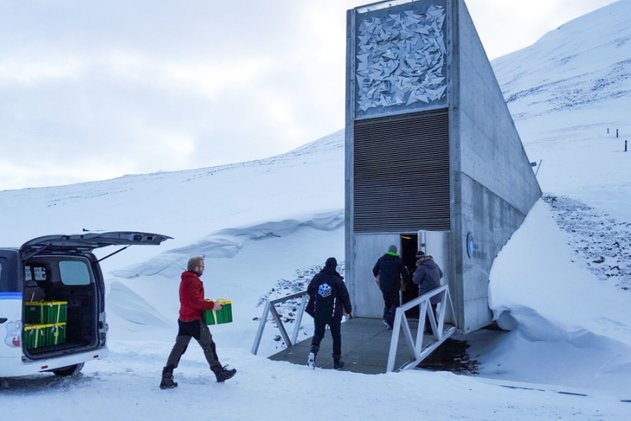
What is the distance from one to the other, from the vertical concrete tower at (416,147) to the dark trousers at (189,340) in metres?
5.10

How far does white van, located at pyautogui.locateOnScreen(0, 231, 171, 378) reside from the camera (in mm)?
5398

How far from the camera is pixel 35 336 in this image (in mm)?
5875

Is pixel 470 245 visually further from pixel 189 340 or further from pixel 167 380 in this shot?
pixel 167 380

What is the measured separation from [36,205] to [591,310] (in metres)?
39.1

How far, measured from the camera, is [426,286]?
28.6 feet

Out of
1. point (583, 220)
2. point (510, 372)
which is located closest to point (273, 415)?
point (510, 372)

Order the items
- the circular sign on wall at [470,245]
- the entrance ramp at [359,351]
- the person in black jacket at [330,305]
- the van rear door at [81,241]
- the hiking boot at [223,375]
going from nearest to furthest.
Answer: the van rear door at [81,241] < the hiking boot at [223,375] < the person in black jacket at [330,305] < the entrance ramp at [359,351] < the circular sign on wall at [470,245]

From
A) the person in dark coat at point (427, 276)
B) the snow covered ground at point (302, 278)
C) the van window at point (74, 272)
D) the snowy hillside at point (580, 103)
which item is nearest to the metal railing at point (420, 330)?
the person in dark coat at point (427, 276)

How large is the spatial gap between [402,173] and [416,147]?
0.61 metres

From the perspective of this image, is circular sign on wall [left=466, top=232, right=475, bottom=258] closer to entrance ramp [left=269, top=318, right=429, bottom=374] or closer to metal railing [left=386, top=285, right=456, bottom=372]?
metal railing [left=386, top=285, right=456, bottom=372]

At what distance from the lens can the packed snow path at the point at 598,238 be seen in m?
13.9

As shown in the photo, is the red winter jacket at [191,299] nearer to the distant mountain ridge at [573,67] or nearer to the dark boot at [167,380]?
the dark boot at [167,380]

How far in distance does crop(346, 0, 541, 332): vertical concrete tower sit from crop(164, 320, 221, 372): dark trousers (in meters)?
5.10

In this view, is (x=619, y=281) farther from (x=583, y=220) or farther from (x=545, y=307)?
(x=583, y=220)
